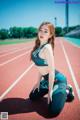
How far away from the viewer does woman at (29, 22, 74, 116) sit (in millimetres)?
3623

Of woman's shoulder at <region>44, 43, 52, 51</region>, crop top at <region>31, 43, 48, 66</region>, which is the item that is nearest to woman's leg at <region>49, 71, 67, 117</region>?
crop top at <region>31, 43, 48, 66</region>

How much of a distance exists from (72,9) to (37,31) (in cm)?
53

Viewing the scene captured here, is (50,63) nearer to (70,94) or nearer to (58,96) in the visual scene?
(58,96)

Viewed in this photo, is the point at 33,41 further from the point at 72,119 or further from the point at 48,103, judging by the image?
the point at 72,119

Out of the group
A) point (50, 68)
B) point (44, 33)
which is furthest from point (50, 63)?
point (44, 33)

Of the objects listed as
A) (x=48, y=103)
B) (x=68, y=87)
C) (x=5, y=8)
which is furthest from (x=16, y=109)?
(x=5, y=8)

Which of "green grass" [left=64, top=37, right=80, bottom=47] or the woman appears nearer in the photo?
the woman

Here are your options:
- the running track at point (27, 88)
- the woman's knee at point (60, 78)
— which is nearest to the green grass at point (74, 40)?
the running track at point (27, 88)

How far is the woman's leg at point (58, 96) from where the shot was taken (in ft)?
11.9

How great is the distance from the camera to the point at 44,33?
3.66 meters

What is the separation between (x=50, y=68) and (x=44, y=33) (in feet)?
1.33

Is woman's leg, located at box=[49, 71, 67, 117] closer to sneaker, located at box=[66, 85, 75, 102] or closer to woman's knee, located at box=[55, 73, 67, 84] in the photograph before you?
woman's knee, located at box=[55, 73, 67, 84]

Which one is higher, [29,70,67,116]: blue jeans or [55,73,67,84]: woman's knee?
[55,73,67,84]: woman's knee

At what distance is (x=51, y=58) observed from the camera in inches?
141
